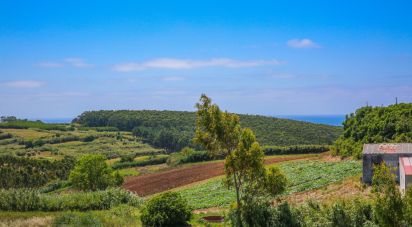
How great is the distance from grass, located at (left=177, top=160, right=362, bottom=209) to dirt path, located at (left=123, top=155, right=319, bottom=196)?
15.6 ft

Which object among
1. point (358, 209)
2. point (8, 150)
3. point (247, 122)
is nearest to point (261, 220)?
point (358, 209)

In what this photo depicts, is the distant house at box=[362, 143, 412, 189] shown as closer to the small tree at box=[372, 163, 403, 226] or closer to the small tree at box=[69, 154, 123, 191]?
the small tree at box=[372, 163, 403, 226]

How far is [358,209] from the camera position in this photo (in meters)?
28.5

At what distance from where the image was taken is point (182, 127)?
154 metres

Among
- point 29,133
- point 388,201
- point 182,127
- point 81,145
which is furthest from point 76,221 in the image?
point 29,133

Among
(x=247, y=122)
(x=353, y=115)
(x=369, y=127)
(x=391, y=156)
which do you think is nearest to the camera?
(x=391, y=156)

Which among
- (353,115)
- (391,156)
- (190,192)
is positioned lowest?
(190,192)

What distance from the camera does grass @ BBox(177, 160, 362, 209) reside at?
47719mm

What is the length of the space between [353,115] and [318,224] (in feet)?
159

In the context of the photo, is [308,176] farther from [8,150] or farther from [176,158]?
[8,150]

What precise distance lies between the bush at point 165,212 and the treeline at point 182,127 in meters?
91.8

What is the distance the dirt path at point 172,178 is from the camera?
2594 inches

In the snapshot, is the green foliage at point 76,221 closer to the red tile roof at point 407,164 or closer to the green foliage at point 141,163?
the red tile roof at point 407,164

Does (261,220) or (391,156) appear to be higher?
(391,156)
